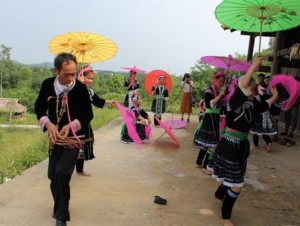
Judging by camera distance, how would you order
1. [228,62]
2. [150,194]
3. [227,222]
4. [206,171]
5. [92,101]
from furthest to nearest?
[206,171]
[228,62]
[92,101]
[150,194]
[227,222]

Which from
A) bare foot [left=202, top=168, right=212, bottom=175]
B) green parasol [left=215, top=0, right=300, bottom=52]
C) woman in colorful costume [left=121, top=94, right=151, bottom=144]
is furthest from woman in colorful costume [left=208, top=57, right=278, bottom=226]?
woman in colorful costume [left=121, top=94, right=151, bottom=144]

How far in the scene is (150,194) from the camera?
15.4 ft

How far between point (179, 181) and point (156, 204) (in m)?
1.09

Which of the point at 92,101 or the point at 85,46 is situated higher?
the point at 85,46

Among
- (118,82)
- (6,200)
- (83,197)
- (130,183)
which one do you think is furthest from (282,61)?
(118,82)

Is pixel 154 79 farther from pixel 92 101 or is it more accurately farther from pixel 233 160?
pixel 233 160

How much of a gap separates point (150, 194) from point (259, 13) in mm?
2659

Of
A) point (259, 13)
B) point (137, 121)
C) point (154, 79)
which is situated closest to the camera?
point (259, 13)

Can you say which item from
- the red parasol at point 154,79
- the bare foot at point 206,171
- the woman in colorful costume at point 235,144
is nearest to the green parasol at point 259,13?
the woman in colorful costume at point 235,144

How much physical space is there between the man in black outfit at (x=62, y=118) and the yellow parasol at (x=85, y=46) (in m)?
1.91

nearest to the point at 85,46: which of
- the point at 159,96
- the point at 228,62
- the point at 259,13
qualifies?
the point at 228,62

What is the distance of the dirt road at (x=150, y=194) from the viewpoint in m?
3.90

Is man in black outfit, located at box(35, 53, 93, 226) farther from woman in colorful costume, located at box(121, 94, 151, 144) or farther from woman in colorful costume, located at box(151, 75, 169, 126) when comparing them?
woman in colorful costume, located at box(151, 75, 169, 126)

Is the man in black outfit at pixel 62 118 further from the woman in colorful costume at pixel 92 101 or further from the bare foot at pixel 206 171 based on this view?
the bare foot at pixel 206 171
